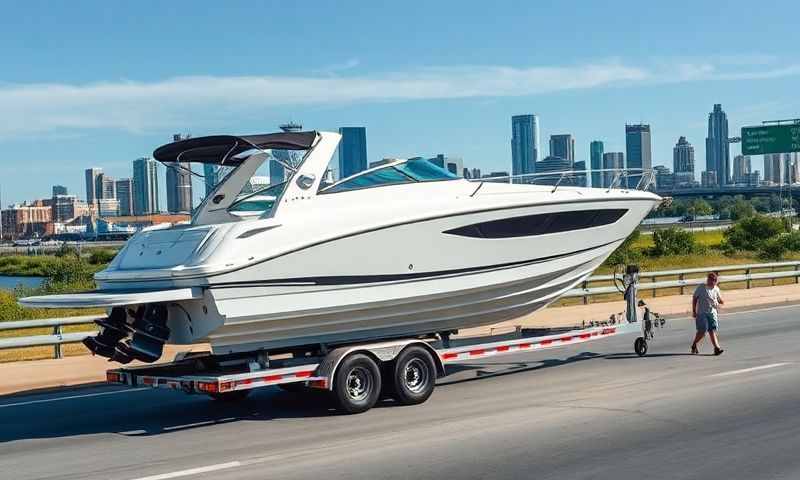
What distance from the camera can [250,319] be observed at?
11859mm

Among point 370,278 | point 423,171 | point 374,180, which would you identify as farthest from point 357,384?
point 423,171

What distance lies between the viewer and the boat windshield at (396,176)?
43.0 feet

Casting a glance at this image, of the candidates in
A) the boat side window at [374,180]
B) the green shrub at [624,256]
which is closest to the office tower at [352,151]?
the boat side window at [374,180]

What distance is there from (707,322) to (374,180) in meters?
6.63

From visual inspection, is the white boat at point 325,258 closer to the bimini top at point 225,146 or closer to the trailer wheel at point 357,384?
the bimini top at point 225,146

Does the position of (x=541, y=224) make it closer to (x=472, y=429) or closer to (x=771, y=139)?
(x=472, y=429)

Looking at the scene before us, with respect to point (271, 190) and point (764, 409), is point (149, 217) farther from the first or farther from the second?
point (764, 409)

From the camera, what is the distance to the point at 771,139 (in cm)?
5334

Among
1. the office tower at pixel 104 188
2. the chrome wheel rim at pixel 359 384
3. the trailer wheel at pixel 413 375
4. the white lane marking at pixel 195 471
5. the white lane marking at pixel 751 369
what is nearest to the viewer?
the white lane marking at pixel 195 471

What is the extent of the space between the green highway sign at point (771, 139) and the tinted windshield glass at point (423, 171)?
4327 centimetres

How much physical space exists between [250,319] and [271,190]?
2291mm

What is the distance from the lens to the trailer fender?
12.2 meters

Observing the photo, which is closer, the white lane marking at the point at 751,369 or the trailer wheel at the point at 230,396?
the trailer wheel at the point at 230,396

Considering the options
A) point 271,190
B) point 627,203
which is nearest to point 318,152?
point 271,190
